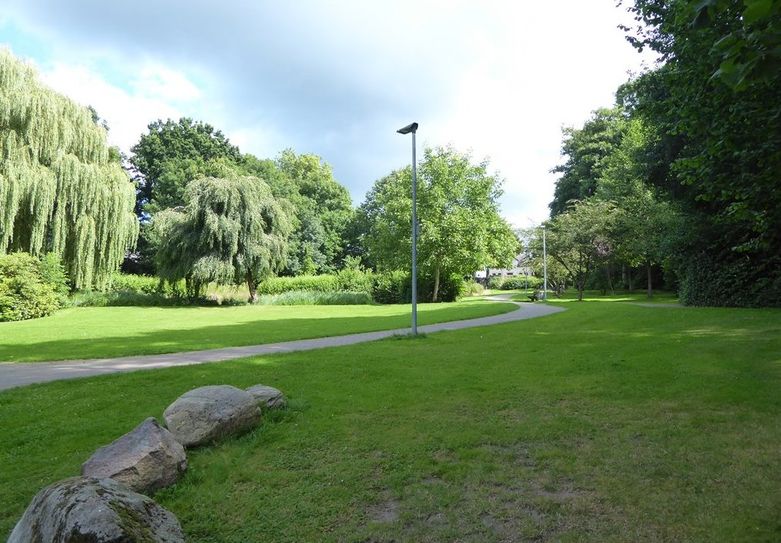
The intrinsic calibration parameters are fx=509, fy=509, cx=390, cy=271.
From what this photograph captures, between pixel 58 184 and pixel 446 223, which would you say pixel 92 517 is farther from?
pixel 446 223

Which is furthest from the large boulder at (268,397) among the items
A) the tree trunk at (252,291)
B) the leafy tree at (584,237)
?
the leafy tree at (584,237)

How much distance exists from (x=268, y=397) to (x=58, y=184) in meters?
22.2

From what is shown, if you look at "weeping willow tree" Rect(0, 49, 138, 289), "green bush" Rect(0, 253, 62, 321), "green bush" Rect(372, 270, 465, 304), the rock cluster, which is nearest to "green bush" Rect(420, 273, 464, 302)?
"green bush" Rect(372, 270, 465, 304)

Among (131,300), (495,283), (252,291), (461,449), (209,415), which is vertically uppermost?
(495,283)

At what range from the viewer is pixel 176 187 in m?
48.7

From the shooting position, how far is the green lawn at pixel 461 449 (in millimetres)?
3723

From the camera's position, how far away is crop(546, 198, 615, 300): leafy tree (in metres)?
36.2

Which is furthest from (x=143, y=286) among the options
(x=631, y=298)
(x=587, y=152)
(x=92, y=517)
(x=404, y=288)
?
(x=587, y=152)

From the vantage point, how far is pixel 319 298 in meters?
35.6

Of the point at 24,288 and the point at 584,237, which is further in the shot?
the point at 584,237

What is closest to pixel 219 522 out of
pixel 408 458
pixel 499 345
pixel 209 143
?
pixel 408 458

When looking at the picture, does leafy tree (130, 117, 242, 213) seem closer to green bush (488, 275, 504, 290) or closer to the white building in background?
the white building in background

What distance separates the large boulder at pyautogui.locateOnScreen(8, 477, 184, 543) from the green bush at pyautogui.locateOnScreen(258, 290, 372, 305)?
32.2 m

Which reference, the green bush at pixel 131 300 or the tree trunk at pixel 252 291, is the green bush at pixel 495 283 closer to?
the tree trunk at pixel 252 291
